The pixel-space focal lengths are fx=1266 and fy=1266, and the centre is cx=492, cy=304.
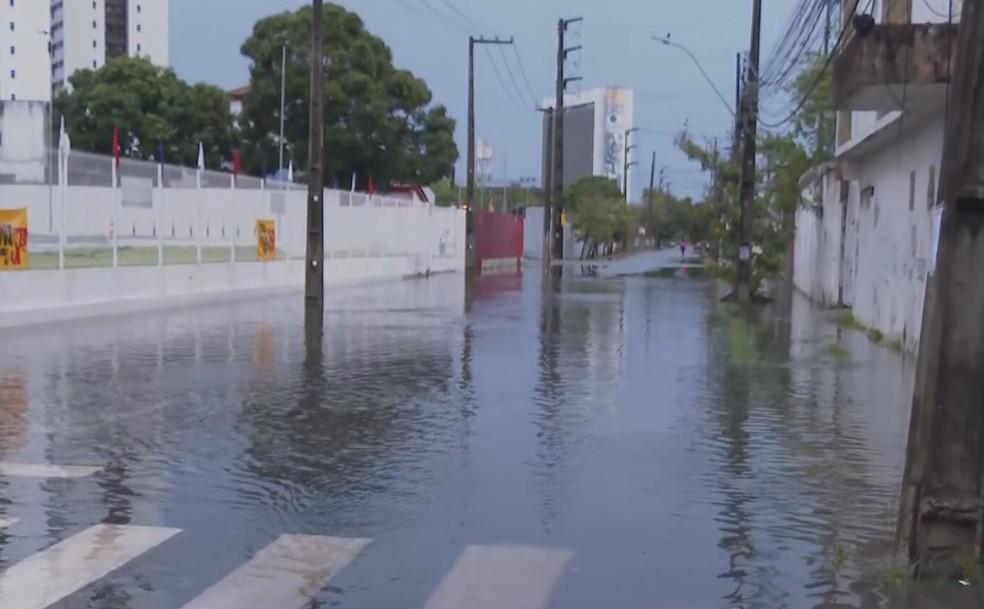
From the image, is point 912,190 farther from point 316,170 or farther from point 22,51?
point 22,51

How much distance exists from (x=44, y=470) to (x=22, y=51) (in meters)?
103

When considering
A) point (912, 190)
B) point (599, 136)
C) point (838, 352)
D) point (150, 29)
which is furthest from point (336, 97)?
point (599, 136)

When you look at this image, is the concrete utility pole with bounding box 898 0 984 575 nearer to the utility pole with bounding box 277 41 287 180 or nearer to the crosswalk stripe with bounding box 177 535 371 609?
the crosswalk stripe with bounding box 177 535 371 609

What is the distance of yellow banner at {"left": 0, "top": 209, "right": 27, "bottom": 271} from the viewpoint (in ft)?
65.4

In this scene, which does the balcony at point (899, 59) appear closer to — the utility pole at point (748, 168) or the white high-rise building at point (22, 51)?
the utility pole at point (748, 168)

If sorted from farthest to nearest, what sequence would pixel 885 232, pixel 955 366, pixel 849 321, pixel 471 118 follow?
pixel 471 118 → pixel 849 321 → pixel 885 232 → pixel 955 366

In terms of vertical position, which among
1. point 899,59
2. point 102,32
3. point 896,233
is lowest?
point 896,233

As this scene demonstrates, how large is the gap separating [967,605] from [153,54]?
15656 centimetres

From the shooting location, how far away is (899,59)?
13.9 m

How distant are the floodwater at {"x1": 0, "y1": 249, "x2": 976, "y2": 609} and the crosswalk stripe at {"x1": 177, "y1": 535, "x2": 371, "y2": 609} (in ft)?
0.07

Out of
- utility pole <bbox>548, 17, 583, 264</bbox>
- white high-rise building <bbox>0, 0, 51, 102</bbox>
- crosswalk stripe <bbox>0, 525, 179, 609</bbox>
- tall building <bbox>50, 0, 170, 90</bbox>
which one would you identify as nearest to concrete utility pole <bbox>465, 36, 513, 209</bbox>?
utility pole <bbox>548, 17, 583, 264</bbox>

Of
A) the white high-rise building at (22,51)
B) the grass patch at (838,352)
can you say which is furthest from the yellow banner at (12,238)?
the white high-rise building at (22,51)

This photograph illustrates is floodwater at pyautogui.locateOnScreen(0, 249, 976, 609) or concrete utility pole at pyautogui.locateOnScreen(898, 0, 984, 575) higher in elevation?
concrete utility pole at pyautogui.locateOnScreen(898, 0, 984, 575)

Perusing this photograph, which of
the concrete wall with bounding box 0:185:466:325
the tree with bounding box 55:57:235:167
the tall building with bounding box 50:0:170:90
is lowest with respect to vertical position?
the concrete wall with bounding box 0:185:466:325
